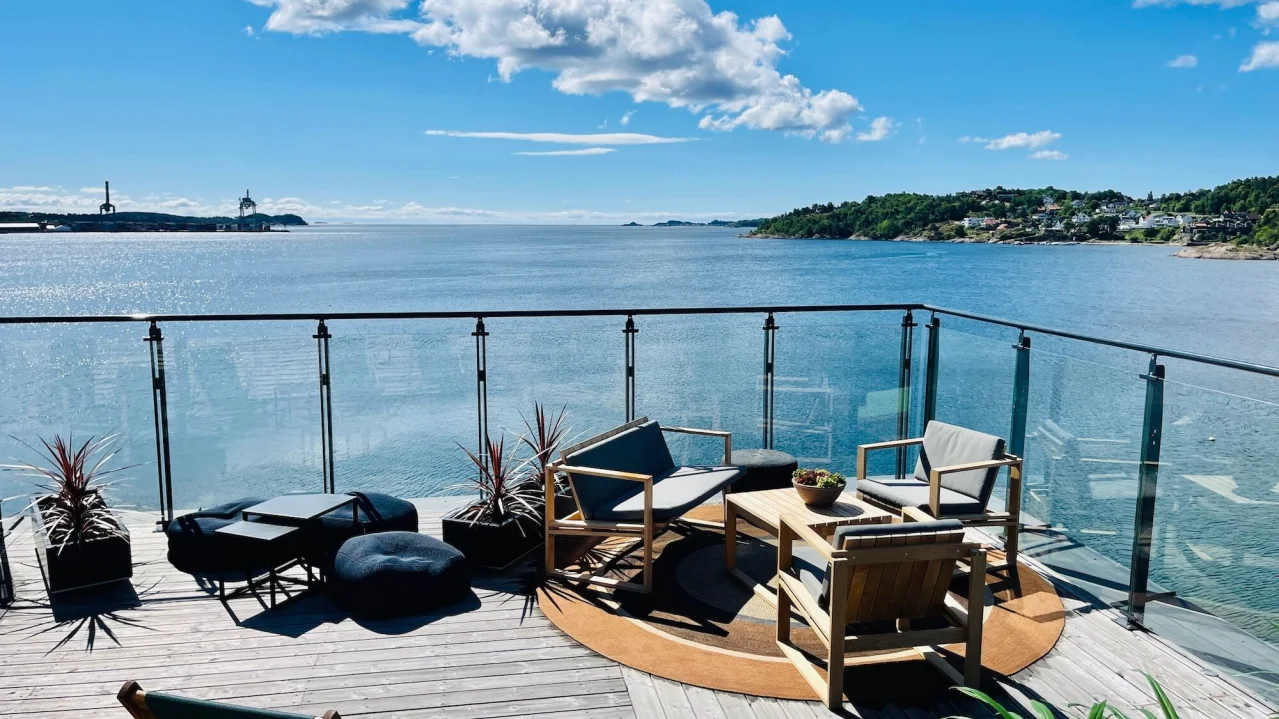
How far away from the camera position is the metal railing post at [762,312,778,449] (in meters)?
6.65

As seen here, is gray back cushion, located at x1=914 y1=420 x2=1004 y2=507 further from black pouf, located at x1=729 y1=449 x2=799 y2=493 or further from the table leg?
A: the table leg

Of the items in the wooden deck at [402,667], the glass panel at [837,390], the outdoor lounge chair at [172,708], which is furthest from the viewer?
the glass panel at [837,390]

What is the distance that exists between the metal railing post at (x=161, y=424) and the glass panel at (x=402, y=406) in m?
1.07

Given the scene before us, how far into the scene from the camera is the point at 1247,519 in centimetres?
380

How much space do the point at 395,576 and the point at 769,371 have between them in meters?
3.46

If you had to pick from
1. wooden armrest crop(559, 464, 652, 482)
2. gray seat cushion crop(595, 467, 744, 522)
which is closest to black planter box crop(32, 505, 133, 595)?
wooden armrest crop(559, 464, 652, 482)

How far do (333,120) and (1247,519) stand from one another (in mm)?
58991

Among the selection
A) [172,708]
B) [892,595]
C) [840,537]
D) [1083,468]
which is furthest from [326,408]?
[1083,468]

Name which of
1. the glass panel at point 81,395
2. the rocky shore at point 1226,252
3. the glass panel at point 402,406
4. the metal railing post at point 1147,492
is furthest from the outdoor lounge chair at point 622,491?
the rocky shore at point 1226,252

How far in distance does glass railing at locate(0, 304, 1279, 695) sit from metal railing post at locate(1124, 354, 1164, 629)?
11 mm

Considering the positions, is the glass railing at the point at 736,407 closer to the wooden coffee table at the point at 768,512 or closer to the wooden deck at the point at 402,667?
the wooden deck at the point at 402,667

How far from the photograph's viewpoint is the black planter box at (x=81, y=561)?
14.9 feet

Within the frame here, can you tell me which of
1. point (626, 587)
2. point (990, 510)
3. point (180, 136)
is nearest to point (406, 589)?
point (626, 587)

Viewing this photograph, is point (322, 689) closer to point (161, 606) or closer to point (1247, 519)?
point (161, 606)
